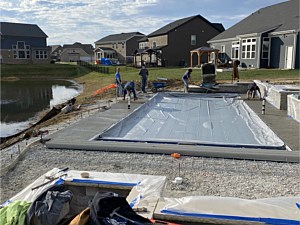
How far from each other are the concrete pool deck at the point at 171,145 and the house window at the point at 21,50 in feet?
154

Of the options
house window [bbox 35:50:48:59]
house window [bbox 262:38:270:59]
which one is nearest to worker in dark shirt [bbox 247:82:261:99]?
house window [bbox 262:38:270:59]

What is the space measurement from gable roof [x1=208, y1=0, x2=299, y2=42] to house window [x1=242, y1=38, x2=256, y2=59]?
82cm

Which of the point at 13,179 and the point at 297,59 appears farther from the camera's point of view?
the point at 297,59

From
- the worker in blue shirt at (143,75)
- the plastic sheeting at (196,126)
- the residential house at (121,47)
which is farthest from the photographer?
the residential house at (121,47)

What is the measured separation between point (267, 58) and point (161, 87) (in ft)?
46.6

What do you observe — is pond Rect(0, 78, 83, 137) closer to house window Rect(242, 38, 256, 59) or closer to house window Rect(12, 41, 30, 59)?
house window Rect(242, 38, 256, 59)

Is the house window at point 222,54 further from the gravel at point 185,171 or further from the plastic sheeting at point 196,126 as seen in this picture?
the gravel at point 185,171

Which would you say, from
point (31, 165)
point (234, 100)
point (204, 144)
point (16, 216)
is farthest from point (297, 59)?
point (16, 216)

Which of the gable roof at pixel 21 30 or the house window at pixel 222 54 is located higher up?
the gable roof at pixel 21 30

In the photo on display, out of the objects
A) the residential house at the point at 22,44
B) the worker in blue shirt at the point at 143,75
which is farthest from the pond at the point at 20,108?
the residential house at the point at 22,44

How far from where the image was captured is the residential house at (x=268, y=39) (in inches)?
963

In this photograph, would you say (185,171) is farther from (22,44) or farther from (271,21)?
(22,44)

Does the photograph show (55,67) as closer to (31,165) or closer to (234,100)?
(234,100)

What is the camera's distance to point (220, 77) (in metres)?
23.0
